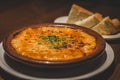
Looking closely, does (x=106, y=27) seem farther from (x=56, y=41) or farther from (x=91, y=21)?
(x=56, y=41)

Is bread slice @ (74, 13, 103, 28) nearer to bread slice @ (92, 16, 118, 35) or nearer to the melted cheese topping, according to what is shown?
bread slice @ (92, 16, 118, 35)

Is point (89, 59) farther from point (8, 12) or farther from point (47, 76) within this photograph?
point (8, 12)

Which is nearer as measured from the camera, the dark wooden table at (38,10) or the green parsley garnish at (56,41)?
the green parsley garnish at (56,41)

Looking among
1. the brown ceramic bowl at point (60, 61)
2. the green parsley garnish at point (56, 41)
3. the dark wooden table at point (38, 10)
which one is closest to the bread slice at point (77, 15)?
the dark wooden table at point (38, 10)

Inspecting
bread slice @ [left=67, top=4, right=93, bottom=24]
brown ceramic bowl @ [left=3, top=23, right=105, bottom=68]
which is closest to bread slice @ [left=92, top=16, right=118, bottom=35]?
bread slice @ [left=67, top=4, right=93, bottom=24]

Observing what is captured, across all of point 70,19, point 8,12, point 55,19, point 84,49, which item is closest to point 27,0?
point 8,12

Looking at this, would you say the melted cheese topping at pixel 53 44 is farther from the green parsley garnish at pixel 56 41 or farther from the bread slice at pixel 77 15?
the bread slice at pixel 77 15

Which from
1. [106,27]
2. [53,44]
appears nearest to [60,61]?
[53,44]

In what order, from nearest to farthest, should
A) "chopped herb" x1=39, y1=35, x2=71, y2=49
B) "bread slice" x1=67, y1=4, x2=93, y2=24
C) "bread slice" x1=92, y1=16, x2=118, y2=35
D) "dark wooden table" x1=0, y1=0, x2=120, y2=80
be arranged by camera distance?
"chopped herb" x1=39, y1=35, x2=71, y2=49
"bread slice" x1=92, y1=16, x2=118, y2=35
"bread slice" x1=67, y1=4, x2=93, y2=24
"dark wooden table" x1=0, y1=0, x2=120, y2=80
